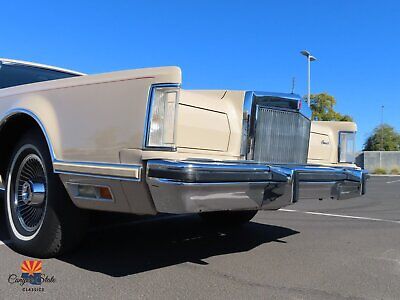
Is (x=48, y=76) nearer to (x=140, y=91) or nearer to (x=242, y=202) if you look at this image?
(x=140, y=91)

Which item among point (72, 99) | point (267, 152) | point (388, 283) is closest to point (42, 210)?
point (72, 99)

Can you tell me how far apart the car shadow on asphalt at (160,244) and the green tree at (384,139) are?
57403 millimetres

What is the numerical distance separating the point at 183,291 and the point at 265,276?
30.9 inches

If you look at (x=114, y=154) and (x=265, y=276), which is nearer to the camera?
(x=114, y=154)

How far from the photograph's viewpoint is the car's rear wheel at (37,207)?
378 centimetres

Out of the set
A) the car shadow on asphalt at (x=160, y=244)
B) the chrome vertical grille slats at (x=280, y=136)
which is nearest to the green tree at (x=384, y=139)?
the car shadow on asphalt at (x=160, y=244)

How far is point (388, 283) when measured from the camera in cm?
366

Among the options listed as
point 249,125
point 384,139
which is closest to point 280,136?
point 249,125

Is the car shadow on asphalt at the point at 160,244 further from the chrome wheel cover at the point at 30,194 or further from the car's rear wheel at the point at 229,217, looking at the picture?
the chrome wheel cover at the point at 30,194

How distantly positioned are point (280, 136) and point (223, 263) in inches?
50.3

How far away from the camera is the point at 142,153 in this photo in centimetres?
322

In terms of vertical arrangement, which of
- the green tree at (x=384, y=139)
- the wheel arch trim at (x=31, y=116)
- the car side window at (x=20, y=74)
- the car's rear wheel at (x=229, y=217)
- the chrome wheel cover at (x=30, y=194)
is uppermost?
the green tree at (x=384, y=139)

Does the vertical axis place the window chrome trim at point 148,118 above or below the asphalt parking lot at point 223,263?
above

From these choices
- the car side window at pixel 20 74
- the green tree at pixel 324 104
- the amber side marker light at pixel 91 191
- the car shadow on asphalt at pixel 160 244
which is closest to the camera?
the amber side marker light at pixel 91 191
